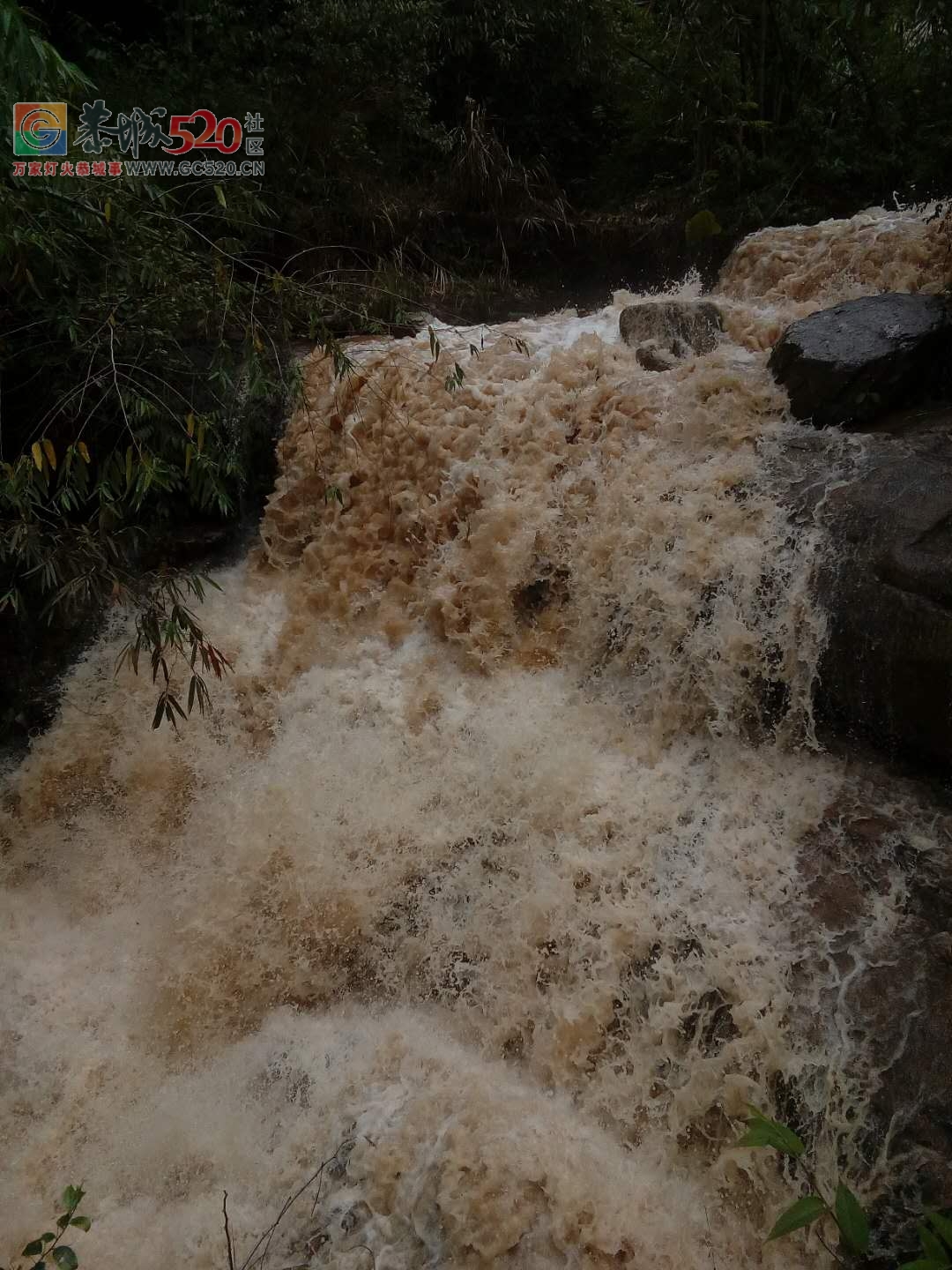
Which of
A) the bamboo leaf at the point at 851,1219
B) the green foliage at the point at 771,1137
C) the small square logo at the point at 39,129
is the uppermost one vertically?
the small square logo at the point at 39,129

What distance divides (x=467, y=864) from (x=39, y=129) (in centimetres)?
316

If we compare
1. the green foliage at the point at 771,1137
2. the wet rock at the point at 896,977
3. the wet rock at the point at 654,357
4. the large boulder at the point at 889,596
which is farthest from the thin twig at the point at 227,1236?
the wet rock at the point at 654,357

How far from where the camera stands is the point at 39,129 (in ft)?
10.1

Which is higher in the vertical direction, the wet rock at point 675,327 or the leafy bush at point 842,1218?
the wet rock at point 675,327

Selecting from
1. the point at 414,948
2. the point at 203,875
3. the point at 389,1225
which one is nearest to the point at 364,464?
the point at 203,875

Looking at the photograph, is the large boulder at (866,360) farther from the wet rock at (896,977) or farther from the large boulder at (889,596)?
the wet rock at (896,977)

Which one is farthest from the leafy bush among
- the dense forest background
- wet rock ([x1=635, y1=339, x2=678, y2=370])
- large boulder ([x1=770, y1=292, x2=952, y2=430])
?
wet rock ([x1=635, y1=339, x2=678, y2=370])

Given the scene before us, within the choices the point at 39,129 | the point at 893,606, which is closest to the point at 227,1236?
the point at 893,606

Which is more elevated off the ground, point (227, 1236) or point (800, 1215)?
point (800, 1215)

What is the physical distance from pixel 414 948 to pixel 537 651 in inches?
53.1

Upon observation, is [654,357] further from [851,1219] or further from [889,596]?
[851,1219]

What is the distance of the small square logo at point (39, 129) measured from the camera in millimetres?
3006

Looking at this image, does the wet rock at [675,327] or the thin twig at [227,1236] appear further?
the wet rock at [675,327]

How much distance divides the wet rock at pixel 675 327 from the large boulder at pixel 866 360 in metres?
0.71
